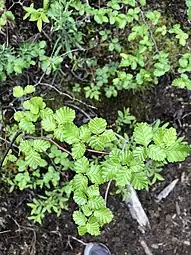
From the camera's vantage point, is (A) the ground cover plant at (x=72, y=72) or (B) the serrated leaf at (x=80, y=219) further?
(A) the ground cover plant at (x=72, y=72)

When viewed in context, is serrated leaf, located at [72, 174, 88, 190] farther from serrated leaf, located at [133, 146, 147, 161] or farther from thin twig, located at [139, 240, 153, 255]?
thin twig, located at [139, 240, 153, 255]

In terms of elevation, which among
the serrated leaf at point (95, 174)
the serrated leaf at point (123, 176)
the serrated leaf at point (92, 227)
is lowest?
the serrated leaf at point (92, 227)

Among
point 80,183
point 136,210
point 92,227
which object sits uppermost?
point 80,183

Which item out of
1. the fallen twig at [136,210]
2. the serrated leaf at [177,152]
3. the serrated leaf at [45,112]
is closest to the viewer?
the serrated leaf at [177,152]

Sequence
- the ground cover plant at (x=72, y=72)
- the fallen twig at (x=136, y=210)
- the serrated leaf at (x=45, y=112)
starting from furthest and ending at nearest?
the fallen twig at (x=136, y=210) < the ground cover plant at (x=72, y=72) < the serrated leaf at (x=45, y=112)

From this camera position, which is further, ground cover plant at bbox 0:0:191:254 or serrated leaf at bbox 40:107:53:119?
ground cover plant at bbox 0:0:191:254

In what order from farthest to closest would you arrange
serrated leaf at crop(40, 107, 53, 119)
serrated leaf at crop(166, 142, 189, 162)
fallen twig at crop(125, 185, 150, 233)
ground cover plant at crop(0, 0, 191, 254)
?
fallen twig at crop(125, 185, 150, 233), ground cover plant at crop(0, 0, 191, 254), serrated leaf at crop(40, 107, 53, 119), serrated leaf at crop(166, 142, 189, 162)

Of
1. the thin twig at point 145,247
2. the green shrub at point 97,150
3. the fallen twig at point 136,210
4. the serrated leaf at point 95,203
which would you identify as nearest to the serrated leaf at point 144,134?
the green shrub at point 97,150

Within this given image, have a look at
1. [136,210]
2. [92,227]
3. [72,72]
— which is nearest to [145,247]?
[136,210]

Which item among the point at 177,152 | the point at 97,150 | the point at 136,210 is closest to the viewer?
the point at 177,152

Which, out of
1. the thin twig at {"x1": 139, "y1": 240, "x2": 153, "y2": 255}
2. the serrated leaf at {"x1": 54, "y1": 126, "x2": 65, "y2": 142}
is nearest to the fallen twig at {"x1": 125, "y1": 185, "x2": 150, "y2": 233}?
the thin twig at {"x1": 139, "y1": 240, "x2": 153, "y2": 255}

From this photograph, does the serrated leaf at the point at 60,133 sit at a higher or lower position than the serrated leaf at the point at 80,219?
higher

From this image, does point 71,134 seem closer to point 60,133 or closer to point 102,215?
point 60,133

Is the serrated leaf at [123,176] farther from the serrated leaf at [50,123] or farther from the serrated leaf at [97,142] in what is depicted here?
the serrated leaf at [50,123]
